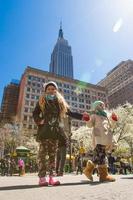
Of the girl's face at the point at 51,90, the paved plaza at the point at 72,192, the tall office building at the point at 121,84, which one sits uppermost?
the tall office building at the point at 121,84

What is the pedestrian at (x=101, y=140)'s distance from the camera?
4863mm

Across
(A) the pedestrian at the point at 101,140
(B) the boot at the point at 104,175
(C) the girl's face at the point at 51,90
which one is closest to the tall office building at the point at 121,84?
(A) the pedestrian at the point at 101,140

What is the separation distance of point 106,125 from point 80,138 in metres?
39.4

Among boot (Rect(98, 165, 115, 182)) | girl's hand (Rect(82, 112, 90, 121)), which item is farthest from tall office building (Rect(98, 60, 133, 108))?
boot (Rect(98, 165, 115, 182))

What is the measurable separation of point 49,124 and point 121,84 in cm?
12250

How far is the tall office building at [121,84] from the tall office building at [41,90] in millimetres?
12859

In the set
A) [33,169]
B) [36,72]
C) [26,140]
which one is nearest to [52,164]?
[33,169]

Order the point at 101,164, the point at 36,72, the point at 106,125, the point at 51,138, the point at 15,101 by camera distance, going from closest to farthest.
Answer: the point at 51,138 < the point at 101,164 < the point at 106,125 < the point at 36,72 < the point at 15,101

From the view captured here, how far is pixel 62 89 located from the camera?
3851 inches

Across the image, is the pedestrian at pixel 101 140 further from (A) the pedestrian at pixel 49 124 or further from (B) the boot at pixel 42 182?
(B) the boot at pixel 42 182

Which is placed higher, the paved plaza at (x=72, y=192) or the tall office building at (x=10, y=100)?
the tall office building at (x=10, y=100)

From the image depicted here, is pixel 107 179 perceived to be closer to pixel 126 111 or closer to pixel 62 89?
pixel 126 111

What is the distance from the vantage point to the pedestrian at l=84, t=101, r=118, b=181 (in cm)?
486

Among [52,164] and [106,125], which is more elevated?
[106,125]
